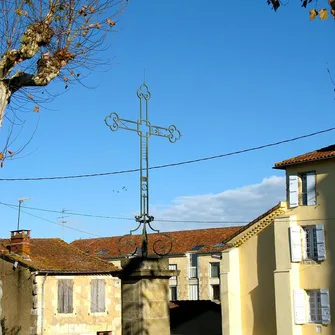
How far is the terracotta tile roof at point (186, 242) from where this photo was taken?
1747 inches

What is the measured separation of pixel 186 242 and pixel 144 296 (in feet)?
122

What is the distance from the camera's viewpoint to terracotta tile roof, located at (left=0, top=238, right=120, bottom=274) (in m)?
25.2

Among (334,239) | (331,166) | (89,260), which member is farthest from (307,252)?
(89,260)

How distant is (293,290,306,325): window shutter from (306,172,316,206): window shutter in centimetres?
367

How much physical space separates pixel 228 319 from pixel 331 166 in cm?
804

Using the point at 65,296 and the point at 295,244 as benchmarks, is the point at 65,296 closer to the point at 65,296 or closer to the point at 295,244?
the point at 65,296

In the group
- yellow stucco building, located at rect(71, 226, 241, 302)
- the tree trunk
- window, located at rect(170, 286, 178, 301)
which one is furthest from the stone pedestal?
window, located at rect(170, 286, 178, 301)

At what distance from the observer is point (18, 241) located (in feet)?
86.2

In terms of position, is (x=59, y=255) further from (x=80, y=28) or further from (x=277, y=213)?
(x=80, y=28)

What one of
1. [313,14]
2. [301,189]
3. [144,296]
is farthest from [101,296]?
[313,14]

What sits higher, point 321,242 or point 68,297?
point 321,242

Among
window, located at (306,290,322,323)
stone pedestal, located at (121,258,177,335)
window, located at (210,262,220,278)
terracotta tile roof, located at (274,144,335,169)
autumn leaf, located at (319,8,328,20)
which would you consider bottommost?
window, located at (306,290,322,323)

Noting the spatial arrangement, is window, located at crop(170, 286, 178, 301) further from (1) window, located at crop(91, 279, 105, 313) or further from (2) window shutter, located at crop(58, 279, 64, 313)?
(2) window shutter, located at crop(58, 279, 64, 313)

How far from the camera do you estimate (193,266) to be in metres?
44.0
